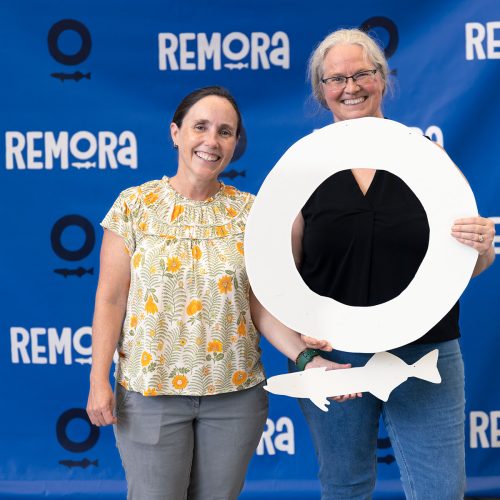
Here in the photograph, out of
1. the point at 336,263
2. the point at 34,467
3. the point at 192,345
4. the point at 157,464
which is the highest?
the point at 336,263

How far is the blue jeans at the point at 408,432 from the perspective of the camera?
1.50 metres

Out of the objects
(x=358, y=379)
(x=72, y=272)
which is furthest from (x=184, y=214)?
(x=72, y=272)

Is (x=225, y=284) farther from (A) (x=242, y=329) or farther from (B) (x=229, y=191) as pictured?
(B) (x=229, y=191)

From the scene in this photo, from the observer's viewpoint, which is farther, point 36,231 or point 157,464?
point 36,231

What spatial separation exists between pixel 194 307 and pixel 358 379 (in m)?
0.34

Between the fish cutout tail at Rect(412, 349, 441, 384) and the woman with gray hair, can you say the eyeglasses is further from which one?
the fish cutout tail at Rect(412, 349, 441, 384)

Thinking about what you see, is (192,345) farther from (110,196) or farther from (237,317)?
(110,196)

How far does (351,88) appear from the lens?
1474 mm

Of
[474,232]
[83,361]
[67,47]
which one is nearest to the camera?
[474,232]

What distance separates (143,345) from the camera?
1.45m

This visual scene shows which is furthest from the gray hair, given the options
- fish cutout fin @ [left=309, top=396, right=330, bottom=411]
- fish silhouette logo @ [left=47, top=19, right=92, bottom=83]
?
fish silhouette logo @ [left=47, top=19, right=92, bottom=83]

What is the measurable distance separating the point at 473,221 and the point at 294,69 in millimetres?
1167

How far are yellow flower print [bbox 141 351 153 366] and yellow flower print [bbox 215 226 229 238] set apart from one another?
0.87 ft

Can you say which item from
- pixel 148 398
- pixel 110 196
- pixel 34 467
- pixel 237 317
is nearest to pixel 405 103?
pixel 110 196
